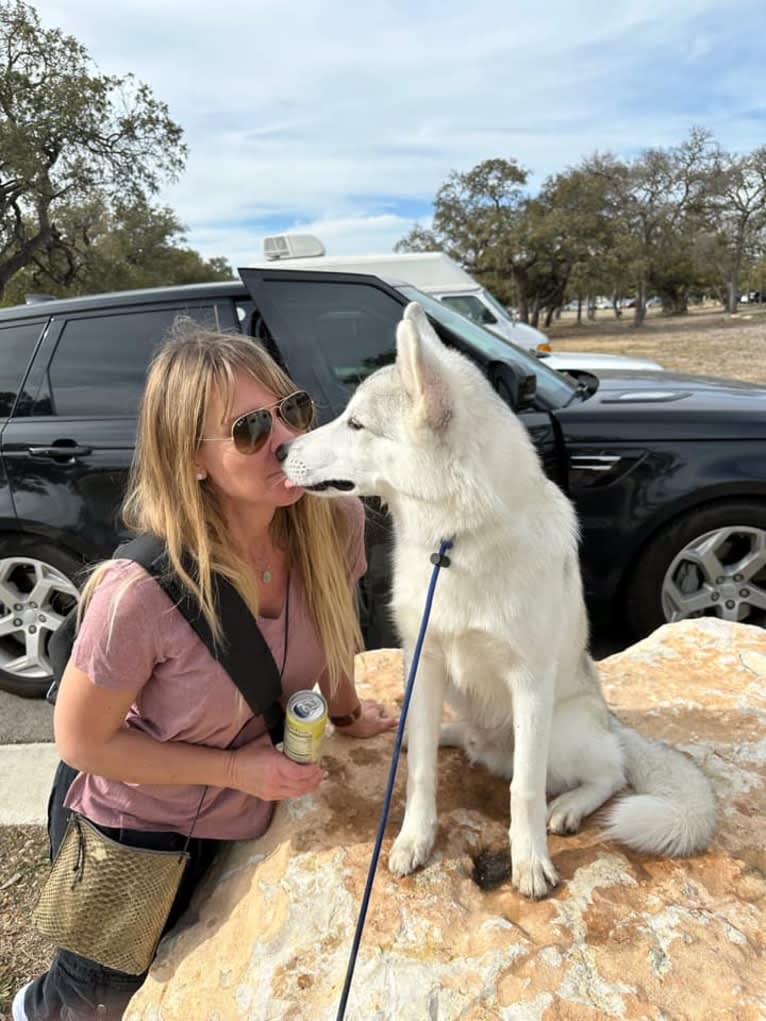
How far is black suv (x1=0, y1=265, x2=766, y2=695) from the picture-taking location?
336 cm

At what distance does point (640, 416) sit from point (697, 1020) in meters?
2.64

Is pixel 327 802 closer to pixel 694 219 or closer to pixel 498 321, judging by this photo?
pixel 498 321

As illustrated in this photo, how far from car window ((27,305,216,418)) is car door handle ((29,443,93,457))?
21 cm

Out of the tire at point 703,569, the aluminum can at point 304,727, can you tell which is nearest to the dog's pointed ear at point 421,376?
the aluminum can at point 304,727

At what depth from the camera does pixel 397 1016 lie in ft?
4.74

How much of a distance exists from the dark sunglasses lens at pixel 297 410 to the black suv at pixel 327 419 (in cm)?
128

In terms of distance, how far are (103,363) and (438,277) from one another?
7.46 meters

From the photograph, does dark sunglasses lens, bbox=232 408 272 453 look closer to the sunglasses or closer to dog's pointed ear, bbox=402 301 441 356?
the sunglasses

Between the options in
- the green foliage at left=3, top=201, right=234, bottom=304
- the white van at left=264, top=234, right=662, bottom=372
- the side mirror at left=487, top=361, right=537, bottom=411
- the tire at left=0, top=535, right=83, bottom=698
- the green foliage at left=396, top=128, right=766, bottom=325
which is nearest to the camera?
the side mirror at left=487, top=361, right=537, bottom=411

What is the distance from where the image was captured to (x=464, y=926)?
64.4 inches

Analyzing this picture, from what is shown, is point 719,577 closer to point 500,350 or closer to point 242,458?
point 500,350

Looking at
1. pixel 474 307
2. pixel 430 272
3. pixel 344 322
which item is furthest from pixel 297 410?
pixel 474 307

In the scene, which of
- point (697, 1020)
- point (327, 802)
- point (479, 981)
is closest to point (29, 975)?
point (327, 802)

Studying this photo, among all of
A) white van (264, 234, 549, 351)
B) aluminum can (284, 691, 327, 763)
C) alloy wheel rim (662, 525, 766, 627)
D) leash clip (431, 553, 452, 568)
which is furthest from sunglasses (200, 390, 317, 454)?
white van (264, 234, 549, 351)
